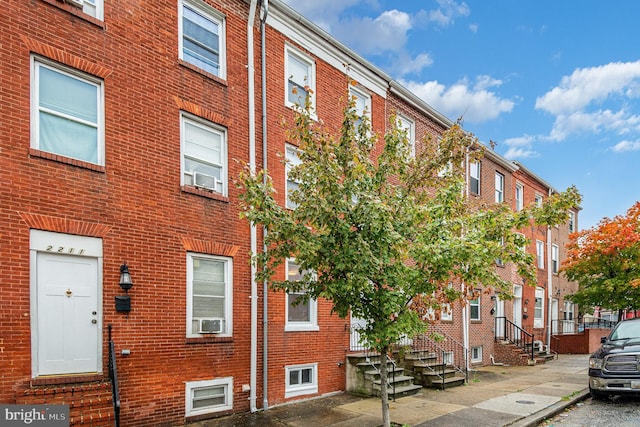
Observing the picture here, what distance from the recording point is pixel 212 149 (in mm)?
9016

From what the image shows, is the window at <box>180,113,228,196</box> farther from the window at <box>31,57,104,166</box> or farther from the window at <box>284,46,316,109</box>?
the window at <box>284,46,316,109</box>

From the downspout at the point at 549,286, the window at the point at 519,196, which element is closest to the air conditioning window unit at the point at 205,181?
the window at the point at 519,196

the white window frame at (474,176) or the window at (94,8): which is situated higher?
the window at (94,8)

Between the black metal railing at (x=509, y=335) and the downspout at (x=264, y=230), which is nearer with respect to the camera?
the downspout at (x=264, y=230)

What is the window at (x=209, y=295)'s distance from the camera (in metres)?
8.26

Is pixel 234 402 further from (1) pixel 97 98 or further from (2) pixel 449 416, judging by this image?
(1) pixel 97 98

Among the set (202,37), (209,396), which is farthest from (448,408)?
(202,37)

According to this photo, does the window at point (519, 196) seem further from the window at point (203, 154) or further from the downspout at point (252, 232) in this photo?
the window at point (203, 154)

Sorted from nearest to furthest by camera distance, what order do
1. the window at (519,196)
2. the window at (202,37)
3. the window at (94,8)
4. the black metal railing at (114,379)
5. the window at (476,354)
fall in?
the black metal railing at (114,379)
the window at (94,8)
the window at (202,37)
the window at (476,354)
the window at (519,196)

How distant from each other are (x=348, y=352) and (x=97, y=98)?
26.5 feet

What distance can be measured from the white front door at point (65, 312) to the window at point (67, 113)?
4.96 ft

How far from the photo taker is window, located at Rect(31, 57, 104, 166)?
6.68 meters

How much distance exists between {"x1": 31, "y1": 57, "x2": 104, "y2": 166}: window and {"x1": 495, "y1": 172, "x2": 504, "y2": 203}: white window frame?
54.7 ft

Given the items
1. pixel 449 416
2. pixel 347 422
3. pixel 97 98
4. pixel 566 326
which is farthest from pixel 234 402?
pixel 566 326
